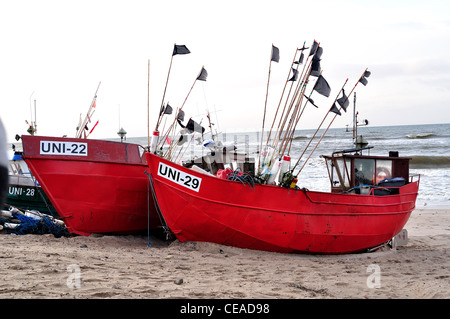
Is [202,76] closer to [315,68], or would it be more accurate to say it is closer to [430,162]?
[315,68]

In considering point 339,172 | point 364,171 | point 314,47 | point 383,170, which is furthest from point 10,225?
point 383,170

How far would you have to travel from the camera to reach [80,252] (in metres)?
6.90

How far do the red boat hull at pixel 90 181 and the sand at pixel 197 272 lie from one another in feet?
1.38

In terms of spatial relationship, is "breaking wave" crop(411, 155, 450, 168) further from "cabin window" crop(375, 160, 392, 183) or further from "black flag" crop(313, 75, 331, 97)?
"black flag" crop(313, 75, 331, 97)

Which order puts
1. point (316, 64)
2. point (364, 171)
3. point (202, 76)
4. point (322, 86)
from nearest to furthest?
point (322, 86) < point (316, 64) < point (202, 76) < point (364, 171)

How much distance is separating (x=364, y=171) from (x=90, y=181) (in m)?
5.51

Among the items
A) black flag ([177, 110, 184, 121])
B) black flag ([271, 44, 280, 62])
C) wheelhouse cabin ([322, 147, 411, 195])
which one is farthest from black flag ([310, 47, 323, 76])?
black flag ([177, 110, 184, 121])

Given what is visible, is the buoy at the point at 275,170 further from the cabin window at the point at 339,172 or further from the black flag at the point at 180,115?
the black flag at the point at 180,115

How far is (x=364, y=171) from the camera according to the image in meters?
9.42

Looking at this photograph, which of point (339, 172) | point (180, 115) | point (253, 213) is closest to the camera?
point (253, 213)

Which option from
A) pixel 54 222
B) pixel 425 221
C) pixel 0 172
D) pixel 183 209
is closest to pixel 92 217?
pixel 54 222

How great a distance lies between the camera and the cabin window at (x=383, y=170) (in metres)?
9.55

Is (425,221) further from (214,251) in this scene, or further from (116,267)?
(116,267)

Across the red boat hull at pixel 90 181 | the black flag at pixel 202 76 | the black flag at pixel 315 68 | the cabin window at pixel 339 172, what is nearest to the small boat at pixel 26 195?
the red boat hull at pixel 90 181
